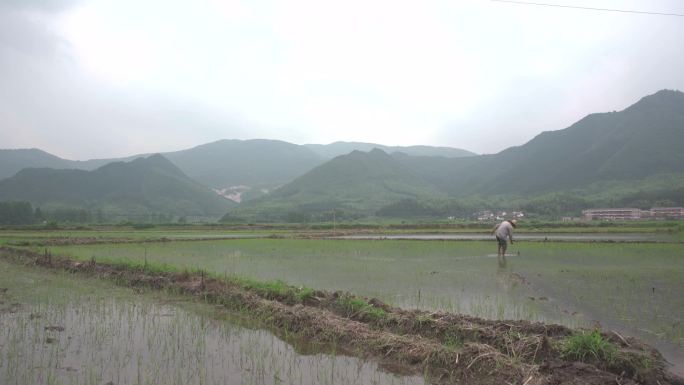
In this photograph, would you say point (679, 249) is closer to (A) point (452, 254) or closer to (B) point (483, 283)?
(A) point (452, 254)

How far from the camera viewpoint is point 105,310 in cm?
744

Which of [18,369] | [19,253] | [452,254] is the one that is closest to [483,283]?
[452,254]

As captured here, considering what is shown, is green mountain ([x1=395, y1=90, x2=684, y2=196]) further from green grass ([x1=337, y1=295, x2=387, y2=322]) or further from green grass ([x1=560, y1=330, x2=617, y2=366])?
green grass ([x1=560, y1=330, x2=617, y2=366])

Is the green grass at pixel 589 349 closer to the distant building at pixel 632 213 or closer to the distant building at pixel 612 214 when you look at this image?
the distant building at pixel 632 213

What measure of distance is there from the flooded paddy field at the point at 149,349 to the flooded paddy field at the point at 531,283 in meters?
2.61

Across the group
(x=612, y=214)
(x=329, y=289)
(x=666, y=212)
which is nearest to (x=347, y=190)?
(x=612, y=214)

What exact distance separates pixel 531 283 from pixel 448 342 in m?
5.01

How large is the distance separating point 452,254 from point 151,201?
360 feet

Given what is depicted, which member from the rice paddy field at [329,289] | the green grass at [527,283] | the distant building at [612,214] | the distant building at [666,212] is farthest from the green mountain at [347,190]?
the rice paddy field at [329,289]

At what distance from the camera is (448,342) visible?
17.4ft

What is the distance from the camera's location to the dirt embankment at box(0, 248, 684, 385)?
4.13m

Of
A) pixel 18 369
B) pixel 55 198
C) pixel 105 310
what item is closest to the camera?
pixel 18 369

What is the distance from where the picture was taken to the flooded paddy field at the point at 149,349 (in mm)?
4477

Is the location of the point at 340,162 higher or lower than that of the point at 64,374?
higher
